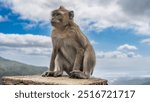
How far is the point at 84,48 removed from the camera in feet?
32.9

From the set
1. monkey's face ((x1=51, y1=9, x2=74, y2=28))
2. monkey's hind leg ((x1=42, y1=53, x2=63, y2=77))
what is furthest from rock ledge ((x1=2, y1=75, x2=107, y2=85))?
monkey's face ((x1=51, y1=9, x2=74, y2=28))

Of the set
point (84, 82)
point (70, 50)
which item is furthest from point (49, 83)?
point (70, 50)

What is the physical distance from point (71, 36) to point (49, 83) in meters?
1.36

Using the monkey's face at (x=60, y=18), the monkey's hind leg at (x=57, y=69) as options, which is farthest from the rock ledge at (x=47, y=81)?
the monkey's face at (x=60, y=18)

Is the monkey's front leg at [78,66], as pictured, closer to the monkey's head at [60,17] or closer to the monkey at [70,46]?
the monkey at [70,46]

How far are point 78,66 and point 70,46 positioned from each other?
17.8 inches

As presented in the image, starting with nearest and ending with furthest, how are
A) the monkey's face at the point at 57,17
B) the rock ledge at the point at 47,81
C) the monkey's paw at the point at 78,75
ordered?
the rock ledge at the point at 47,81, the monkey's paw at the point at 78,75, the monkey's face at the point at 57,17

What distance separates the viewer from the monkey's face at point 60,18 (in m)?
9.87

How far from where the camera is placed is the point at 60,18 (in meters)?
9.89

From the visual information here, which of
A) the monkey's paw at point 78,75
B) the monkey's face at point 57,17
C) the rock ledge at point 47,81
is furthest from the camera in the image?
the monkey's face at point 57,17

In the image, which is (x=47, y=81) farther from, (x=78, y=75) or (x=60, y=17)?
(x=60, y=17)

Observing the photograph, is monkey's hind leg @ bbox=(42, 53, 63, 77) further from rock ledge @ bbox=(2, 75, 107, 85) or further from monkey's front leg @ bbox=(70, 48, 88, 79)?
monkey's front leg @ bbox=(70, 48, 88, 79)

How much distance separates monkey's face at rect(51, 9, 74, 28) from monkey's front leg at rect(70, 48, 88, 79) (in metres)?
0.63

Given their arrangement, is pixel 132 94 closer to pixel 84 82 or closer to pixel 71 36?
pixel 84 82
